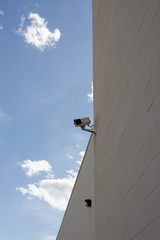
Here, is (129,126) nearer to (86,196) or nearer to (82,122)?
(82,122)

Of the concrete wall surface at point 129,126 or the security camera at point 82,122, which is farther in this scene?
the security camera at point 82,122

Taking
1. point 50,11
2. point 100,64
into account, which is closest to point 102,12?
point 100,64

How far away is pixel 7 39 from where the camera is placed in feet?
28.9

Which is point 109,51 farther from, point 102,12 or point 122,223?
point 122,223

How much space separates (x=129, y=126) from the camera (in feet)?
7.41

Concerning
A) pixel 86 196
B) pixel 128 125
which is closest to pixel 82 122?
pixel 86 196

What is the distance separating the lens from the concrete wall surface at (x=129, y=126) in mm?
1755

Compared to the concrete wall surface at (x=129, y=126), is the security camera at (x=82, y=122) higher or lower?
higher

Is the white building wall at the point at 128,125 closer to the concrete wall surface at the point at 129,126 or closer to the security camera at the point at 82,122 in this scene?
the concrete wall surface at the point at 129,126

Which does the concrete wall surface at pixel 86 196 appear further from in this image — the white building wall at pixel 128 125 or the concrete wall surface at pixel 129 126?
the concrete wall surface at pixel 129 126

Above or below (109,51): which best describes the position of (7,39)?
above

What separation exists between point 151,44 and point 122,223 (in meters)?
1.44

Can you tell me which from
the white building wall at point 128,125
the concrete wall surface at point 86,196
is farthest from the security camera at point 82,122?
the concrete wall surface at point 86,196

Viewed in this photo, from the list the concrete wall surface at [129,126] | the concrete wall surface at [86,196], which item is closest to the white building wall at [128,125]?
the concrete wall surface at [129,126]
